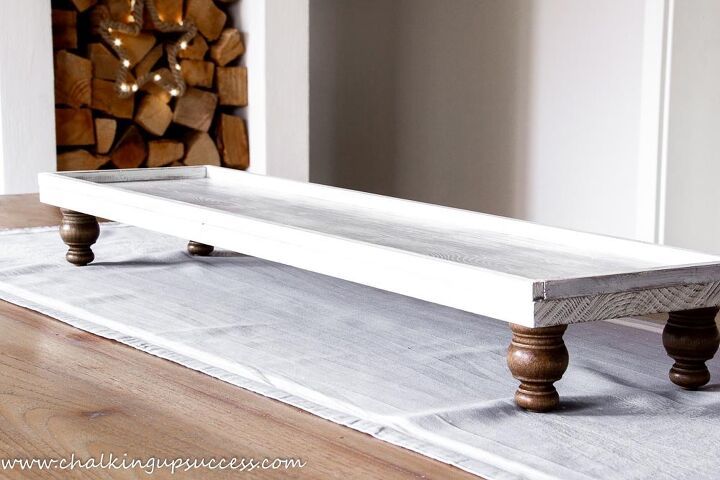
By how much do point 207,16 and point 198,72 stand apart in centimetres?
22

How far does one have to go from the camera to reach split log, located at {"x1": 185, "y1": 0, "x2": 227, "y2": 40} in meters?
4.16

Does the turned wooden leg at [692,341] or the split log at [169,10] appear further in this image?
the split log at [169,10]

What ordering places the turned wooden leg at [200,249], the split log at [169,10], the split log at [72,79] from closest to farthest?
the turned wooden leg at [200,249] < the split log at [72,79] < the split log at [169,10]

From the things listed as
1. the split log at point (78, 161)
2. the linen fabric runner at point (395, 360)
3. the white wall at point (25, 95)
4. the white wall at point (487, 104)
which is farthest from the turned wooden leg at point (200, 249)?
the white wall at point (487, 104)

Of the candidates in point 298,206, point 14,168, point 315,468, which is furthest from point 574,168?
point 315,468

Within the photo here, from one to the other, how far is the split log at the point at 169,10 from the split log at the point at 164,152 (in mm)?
479

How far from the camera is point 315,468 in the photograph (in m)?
1.10

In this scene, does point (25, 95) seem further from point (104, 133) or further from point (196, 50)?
point (196, 50)

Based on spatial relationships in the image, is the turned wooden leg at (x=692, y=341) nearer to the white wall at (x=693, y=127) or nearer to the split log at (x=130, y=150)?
the white wall at (x=693, y=127)

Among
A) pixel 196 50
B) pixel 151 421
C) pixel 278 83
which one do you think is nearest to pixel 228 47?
pixel 196 50

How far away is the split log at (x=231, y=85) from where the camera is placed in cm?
429

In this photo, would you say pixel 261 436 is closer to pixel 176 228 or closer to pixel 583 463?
pixel 583 463

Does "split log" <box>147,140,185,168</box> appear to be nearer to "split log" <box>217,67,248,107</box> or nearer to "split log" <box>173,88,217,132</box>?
"split log" <box>173,88,217,132</box>

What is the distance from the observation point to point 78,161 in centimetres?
396
